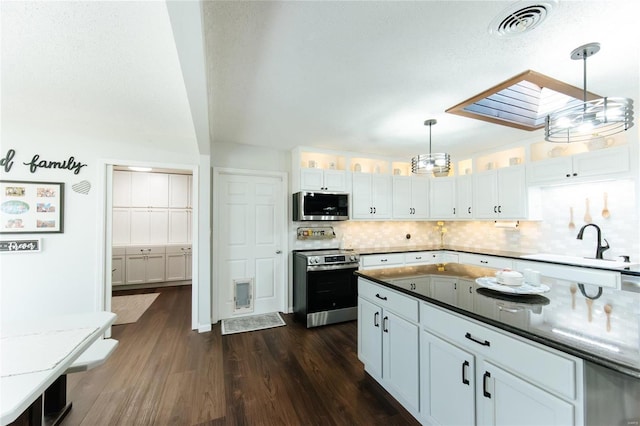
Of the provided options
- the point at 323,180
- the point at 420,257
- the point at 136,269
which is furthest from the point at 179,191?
the point at 420,257

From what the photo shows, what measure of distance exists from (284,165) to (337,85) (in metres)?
2.12

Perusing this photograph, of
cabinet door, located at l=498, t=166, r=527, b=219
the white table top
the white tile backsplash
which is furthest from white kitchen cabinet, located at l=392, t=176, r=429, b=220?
the white table top

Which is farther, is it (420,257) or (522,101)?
(420,257)

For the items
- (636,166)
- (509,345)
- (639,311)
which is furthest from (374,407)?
(636,166)

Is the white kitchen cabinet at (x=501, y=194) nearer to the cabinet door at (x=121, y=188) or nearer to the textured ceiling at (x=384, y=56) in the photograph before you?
the textured ceiling at (x=384, y=56)

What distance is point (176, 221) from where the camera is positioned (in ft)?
18.8

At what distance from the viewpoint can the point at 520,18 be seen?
1.43m

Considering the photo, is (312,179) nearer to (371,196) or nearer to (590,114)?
(371,196)

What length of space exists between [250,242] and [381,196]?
7.29 feet

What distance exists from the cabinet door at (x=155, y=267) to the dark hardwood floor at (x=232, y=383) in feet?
7.28

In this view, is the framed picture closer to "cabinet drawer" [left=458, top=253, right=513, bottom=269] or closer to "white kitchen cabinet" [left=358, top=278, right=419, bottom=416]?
"white kitchen cabinet" [left=358, top=278, right=419, bottom=416]

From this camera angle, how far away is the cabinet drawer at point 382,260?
387 cm

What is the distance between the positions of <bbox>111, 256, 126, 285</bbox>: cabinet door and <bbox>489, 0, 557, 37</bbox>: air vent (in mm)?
6393

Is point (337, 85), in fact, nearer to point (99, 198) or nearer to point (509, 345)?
point (509, 345)
